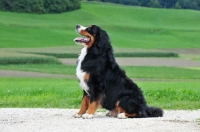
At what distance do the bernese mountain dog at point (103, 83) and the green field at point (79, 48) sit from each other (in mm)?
2873

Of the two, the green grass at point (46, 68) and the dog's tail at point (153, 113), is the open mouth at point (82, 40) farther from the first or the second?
the green grass at point (46, 68)

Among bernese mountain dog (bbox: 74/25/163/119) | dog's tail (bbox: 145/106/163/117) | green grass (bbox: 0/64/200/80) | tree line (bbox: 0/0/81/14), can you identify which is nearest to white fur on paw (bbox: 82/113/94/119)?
bernese mountain dog (bbox: 74/25/163/119)

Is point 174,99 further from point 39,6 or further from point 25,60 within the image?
point 39,6

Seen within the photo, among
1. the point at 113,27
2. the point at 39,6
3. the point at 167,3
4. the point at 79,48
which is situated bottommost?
the point at 167,3

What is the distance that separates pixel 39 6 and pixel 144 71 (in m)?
65.5

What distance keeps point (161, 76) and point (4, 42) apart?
129 feet

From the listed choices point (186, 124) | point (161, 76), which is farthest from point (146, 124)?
point (161, 76)

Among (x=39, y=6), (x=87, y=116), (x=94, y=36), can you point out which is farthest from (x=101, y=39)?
(x=39, y=6)

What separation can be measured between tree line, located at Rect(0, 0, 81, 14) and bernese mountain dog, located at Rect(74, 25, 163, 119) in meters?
86.9

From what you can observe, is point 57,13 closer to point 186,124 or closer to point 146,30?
point 146,30

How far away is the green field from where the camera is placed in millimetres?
16750

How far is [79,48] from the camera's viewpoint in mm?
60812

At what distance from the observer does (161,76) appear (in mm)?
34406

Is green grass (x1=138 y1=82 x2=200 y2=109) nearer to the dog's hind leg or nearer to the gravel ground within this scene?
the gravel ground
